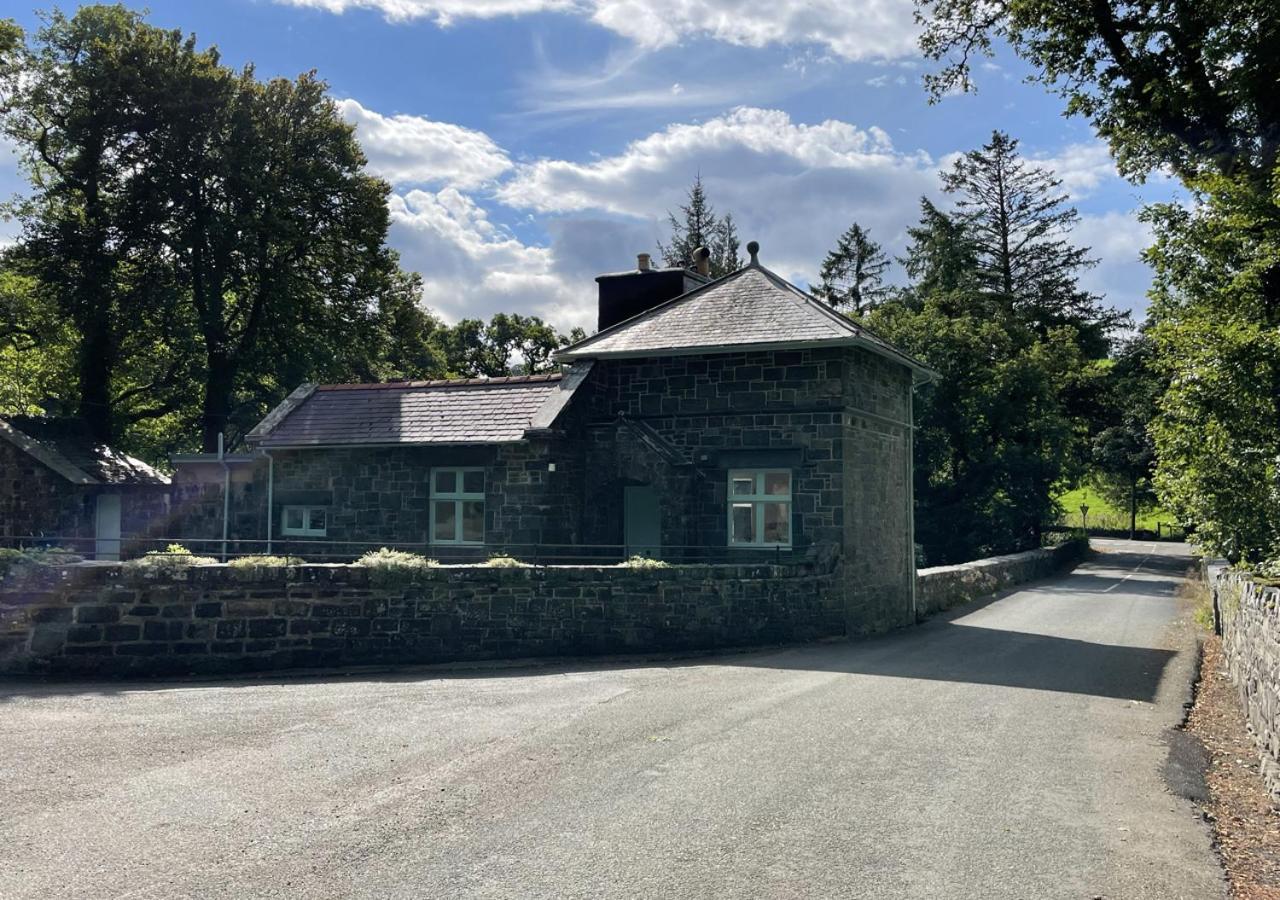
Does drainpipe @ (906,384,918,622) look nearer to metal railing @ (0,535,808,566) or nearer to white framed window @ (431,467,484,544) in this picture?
metal railing @ (0,535,808,566)

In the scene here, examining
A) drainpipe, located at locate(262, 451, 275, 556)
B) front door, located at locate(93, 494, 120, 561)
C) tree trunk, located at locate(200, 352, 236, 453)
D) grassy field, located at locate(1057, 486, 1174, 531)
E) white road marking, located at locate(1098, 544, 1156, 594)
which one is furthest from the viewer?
grassy field, located at locate(1057, 486, 1174, 531)

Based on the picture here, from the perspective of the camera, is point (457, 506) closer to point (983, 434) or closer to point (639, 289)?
point (639, 289)

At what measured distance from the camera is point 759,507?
58.0ft

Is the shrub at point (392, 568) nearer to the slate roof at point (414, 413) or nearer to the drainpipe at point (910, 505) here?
the slate roof at point (414, 413)

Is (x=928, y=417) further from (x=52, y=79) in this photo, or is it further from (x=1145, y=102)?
(x=52, y=79)

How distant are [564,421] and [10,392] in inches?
1312

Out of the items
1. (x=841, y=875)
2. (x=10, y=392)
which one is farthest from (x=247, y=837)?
(x=10, y=392)

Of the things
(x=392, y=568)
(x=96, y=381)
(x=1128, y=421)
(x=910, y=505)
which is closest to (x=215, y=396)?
(x=96, y=381)

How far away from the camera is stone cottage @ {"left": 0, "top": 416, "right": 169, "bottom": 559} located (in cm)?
2605

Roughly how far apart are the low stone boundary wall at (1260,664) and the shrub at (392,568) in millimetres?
9669

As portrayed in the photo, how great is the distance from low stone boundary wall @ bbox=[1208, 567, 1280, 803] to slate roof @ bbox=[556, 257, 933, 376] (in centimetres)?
735

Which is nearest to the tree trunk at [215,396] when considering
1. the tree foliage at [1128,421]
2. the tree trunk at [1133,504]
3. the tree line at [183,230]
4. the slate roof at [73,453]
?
the tree line at [183,230]

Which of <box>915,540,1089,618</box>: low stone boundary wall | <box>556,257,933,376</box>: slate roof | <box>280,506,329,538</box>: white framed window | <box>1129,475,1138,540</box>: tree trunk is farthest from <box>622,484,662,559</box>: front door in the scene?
<box>1129,475,1138,540</box>: tree trunk

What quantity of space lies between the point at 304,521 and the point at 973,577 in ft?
52.7
